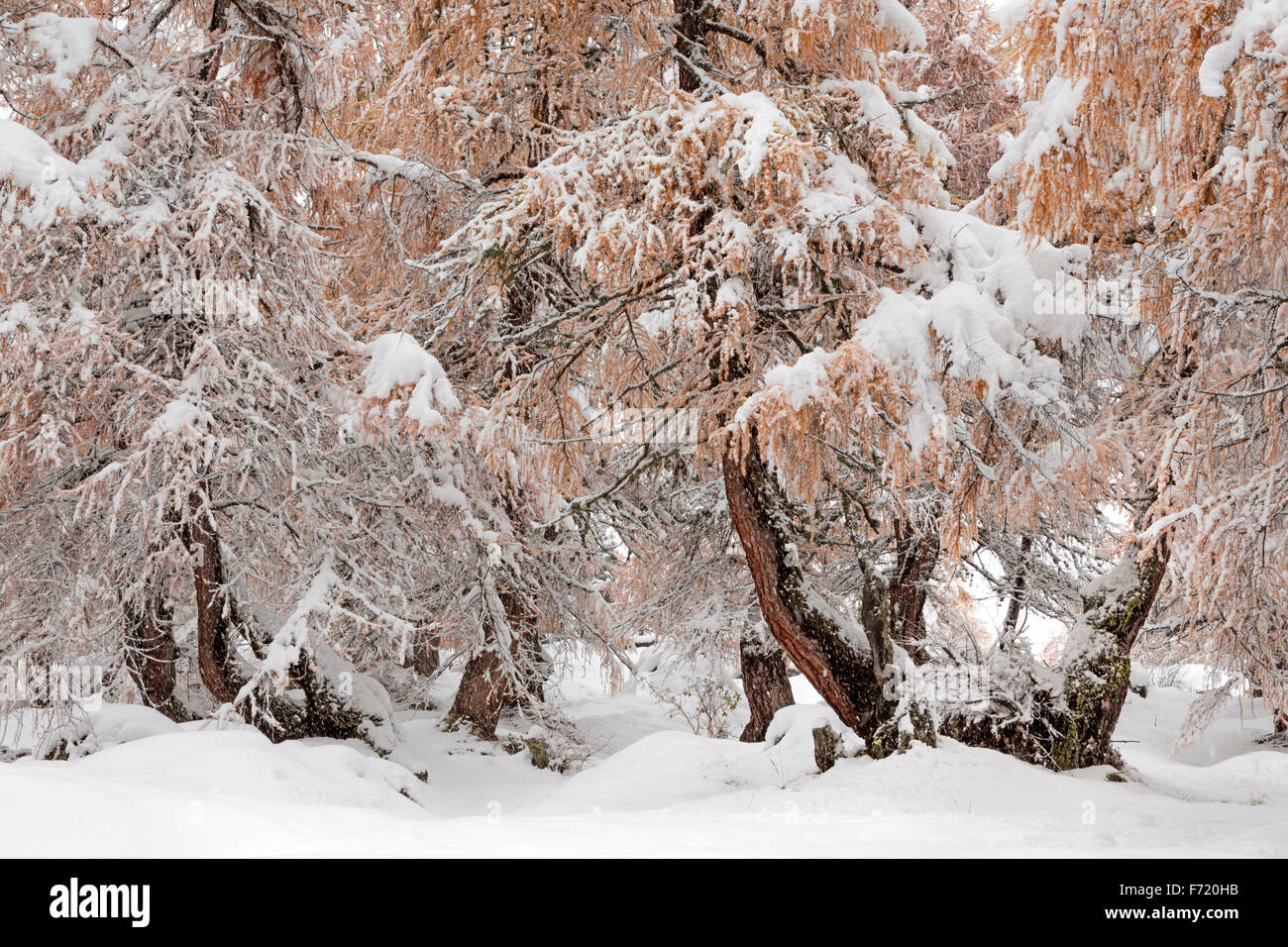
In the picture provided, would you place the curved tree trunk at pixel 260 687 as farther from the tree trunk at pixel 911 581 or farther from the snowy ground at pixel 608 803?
the tree trunk at pixel 911 581

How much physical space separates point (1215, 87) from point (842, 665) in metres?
4.65

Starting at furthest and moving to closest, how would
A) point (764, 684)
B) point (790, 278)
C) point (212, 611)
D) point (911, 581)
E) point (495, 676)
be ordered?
point (764, 684) → point (495, 676) → point (911, 581) → point (212, 611) → point (790, 278)

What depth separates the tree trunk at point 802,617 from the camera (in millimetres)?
7672

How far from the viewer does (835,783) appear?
719 centimetres

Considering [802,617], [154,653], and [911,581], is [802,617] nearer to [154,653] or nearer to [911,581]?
[911,581]

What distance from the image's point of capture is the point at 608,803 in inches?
331

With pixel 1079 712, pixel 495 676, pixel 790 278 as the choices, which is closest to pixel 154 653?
pixel 495 676

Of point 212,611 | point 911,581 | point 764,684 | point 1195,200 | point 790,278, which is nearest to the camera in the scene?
point 1195,200

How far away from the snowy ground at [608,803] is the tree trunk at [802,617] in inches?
20.8

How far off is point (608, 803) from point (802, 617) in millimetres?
2341

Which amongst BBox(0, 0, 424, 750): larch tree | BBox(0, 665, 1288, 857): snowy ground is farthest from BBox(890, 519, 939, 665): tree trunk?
BBox(0, 0, 424, 750): larch tree

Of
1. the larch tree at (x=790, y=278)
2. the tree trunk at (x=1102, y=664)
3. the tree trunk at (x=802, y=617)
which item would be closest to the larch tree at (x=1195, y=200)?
the larch tree at (x=790, y=278)

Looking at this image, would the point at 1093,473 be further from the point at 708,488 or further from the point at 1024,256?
the point at 708,488

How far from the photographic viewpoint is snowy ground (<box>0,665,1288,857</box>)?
4.03m
